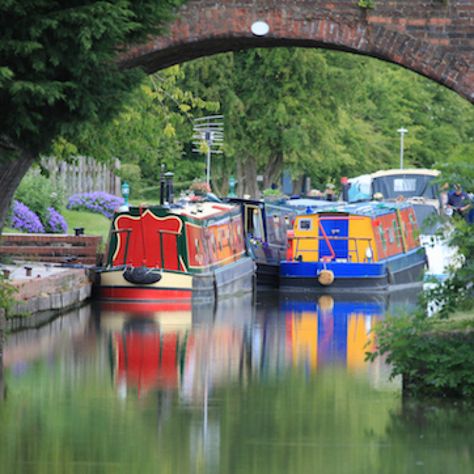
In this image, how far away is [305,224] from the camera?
3522 centimetres

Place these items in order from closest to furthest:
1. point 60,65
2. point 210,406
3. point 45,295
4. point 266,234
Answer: point 60,65, point 210,406, point 45,295, point 266,234

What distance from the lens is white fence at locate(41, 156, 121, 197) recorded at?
1694 inches

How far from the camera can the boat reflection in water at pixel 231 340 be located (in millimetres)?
18422

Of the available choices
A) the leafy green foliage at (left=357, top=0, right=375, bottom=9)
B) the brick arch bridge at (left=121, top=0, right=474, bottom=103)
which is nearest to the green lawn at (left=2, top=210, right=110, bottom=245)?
the brick arch bridge at (left=121, top=0, right=474, bottom=103)

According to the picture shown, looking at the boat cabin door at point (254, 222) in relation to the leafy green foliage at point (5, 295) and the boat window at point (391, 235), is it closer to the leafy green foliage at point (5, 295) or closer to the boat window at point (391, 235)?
the boat window at point (391, 235)

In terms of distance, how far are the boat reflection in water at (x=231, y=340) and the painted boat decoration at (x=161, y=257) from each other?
0.51 meters

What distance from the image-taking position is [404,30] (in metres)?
18.4

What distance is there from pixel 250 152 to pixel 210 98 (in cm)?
330

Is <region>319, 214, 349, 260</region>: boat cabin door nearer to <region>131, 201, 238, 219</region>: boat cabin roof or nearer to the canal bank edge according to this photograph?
<region>131, 201, 238, 219</region>: boat cabin roof

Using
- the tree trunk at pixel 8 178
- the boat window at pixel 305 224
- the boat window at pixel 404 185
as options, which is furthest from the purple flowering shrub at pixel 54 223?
the tree trunk at pixel 8 178

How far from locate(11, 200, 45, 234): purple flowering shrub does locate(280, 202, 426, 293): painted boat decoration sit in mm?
5644

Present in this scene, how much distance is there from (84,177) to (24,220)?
12.9 metres

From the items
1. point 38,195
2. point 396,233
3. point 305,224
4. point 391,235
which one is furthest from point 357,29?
point 396,233

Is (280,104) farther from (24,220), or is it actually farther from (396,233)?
(24,220)
